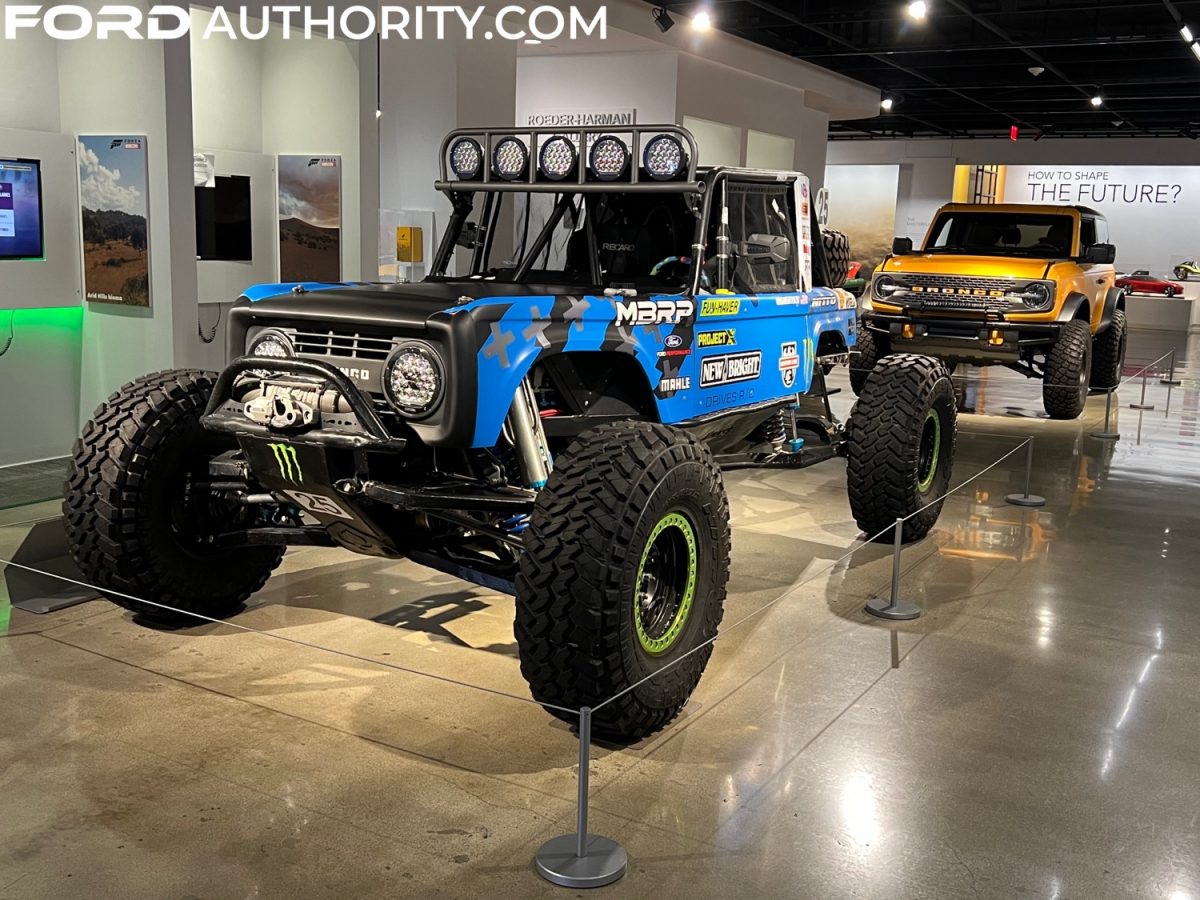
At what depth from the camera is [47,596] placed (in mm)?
5188

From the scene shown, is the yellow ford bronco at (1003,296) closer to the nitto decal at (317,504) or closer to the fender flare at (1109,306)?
the fender flare at (1109,306)

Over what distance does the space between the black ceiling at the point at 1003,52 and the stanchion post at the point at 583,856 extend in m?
10.8

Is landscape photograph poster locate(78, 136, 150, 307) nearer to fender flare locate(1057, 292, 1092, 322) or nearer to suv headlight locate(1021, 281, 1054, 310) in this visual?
suv headlight locate(1021, 281, 1054, 310)

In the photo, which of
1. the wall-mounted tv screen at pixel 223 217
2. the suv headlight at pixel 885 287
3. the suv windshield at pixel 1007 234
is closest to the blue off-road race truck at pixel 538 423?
the wall-mounted tv screen at pixel 223 217

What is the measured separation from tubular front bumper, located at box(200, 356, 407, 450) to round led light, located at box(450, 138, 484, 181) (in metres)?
1.79

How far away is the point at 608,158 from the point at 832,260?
2076 millimetres

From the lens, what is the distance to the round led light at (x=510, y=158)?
531 cm

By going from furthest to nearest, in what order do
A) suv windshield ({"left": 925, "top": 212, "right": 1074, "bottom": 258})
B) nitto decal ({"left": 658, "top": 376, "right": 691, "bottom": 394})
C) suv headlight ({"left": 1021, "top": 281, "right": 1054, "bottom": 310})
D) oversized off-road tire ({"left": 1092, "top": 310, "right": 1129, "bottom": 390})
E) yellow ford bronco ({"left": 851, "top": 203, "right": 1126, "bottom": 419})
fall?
oversized off-road tire ({"left": 1092, "top": 310, "right": 1129, "bottom": 390})
suv windshield ({"left": 925, "top": 212, "right": 1074, "bottom": 258})
yellow ford bronco ({"left": 851, "top": 203, "right": 1126, "bottom": 419})
suv headlight ({"left": 1021, "top": 281, "right": 1054, "bottom": 310})
nitto decal ({"left": 658, "top": 376, "right": 691, "bottom": 394})

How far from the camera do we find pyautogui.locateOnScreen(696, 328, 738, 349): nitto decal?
5007 millimetres

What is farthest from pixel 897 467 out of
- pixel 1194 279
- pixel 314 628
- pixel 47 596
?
pixel 1194 279

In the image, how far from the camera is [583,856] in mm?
3139

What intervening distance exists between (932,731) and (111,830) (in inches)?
99.7

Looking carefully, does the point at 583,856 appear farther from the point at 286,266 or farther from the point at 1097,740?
the point at 286,266

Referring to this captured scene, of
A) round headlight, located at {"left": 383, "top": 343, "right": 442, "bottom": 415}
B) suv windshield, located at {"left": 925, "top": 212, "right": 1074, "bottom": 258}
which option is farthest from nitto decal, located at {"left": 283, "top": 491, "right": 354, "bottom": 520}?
suv windshield, located at {"left": 925, "top": 212, "right": 1074, "bottom": 258}
